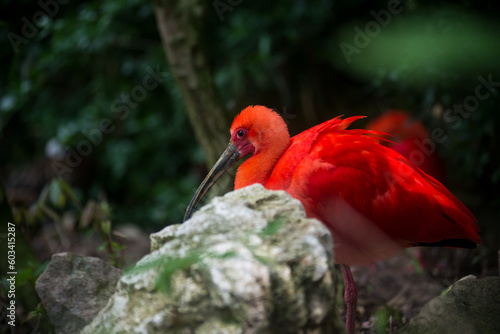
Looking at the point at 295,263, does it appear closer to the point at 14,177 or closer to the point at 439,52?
the point at 439,52

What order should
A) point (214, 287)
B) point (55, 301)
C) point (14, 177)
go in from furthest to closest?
point (14, 177) → point (55, 301) → point (214, 287)

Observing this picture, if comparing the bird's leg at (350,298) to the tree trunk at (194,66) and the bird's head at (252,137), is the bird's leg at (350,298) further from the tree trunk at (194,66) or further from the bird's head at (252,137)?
the tree trunk at (194,66)

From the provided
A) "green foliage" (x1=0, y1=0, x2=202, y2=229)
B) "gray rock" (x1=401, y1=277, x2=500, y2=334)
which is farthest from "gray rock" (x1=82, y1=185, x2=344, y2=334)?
"green foliage" (x1=0, y1=0, x2=202, y2=229)

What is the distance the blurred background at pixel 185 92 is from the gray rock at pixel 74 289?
325 mm

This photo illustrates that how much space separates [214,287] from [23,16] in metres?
4.72

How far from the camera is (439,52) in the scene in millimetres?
3453

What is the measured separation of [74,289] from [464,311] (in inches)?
64.5

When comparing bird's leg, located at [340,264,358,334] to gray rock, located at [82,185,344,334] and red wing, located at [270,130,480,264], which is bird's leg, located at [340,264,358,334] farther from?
gray rock, located at [82,185,344,334]

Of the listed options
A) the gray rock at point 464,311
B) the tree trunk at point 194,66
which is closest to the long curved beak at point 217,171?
the tree trunk at point 194,66

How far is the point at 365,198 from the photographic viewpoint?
93.7 inches

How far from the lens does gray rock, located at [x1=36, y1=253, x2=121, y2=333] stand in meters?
2.17

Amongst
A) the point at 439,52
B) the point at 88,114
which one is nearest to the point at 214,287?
the point at 439,52

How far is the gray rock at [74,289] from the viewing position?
2.17 meters

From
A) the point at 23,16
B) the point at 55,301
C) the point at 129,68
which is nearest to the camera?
the point at 55,301
